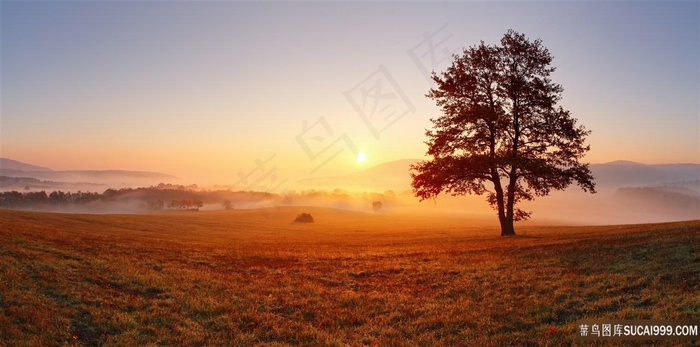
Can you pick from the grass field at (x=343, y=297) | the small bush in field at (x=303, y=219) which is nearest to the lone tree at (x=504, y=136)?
the grass field at (x=343, y=297)

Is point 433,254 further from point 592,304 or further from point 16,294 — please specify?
point 16,294

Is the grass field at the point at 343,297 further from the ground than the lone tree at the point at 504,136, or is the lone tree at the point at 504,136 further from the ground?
the lone tree at the point at 504,136

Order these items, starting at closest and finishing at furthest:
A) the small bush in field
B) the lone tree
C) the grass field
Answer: the grass field → the lone tree → the small bush in field

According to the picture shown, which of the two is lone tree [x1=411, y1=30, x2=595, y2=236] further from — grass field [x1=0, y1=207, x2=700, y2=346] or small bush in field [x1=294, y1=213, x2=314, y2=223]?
small bush in field [x1=294, y1=213, x2=314, y2=223]

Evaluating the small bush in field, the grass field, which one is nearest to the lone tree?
the grass field

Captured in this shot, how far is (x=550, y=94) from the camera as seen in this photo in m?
32.6

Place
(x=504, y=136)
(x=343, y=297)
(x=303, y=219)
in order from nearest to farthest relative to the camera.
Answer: (x=343, y=297), (x=504, y=136), (x=303, y=219)

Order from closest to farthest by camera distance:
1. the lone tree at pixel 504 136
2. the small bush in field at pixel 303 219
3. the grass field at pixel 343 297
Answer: the grass field at pixel 343 297
the lone tree at pixel 504 136
the small bush in field at pixel 303 219

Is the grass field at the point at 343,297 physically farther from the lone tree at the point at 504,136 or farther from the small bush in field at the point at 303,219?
the small bush in field at the point at 303,219

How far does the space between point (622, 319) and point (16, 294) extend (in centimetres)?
1841

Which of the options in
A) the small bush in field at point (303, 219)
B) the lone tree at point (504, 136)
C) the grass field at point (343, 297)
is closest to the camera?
the grass field at point (343, 297)

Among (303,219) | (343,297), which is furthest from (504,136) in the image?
(303,219)

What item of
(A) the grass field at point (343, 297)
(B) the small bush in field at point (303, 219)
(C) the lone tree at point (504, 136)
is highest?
(C) the lone tree at point (504, 136)

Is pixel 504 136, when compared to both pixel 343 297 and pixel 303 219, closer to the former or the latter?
pixel 343 297
